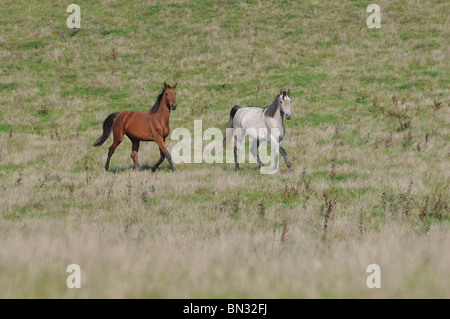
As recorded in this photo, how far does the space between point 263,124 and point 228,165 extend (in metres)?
1.77

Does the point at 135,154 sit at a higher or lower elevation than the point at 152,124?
lower

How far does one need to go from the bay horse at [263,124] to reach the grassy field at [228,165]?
822mm

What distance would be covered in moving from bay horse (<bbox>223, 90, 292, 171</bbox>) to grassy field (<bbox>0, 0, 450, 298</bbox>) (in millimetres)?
822

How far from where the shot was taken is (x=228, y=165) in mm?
14227

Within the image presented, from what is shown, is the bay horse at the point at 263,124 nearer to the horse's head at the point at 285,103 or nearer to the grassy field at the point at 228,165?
the horse's head at the point at 285,103

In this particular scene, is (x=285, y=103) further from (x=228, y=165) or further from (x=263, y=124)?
(x=228, y=165)

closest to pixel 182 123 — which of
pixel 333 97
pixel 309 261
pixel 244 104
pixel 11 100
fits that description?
pixel 244 104

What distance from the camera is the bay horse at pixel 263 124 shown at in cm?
1252

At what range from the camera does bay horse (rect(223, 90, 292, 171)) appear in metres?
12.5

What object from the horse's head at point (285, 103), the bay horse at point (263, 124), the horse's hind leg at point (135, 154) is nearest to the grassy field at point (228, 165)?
the horse's hind leg at point (135, 154)

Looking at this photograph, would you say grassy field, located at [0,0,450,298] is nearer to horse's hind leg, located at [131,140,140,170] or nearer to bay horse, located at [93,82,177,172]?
horse's hind leg, located at [131,140,140,170]

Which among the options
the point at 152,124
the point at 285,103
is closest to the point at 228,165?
the point at 152,124

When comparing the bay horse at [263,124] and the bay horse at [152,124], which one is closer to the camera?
the bay horse at [263,124]
